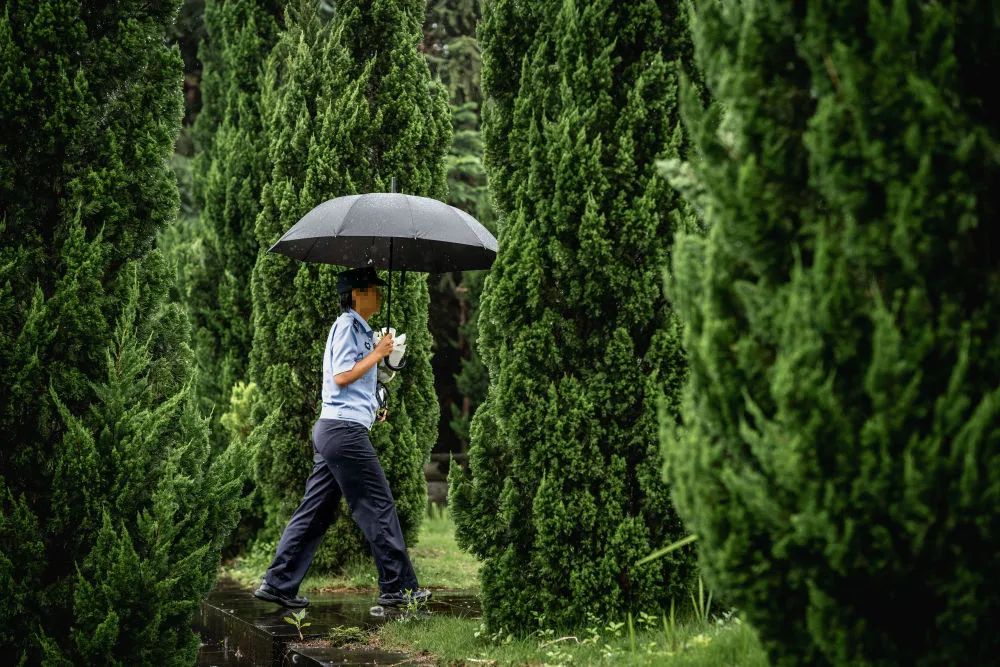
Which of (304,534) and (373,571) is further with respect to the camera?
(373,571)

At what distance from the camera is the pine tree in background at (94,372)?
13.8 ft

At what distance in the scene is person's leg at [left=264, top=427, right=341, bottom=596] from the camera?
612cm

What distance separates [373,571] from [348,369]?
2535mm

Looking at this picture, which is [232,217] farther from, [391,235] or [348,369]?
[391,235]

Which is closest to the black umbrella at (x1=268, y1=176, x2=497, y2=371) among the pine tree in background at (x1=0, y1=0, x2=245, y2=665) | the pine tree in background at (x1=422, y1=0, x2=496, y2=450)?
the pine tree in background at (x1=0, y1=0, x2=245, y2=665)

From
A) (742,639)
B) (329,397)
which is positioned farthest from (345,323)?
(742,639)

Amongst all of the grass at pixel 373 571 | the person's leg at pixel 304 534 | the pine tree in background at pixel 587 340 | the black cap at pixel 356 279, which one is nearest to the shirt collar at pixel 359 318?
the black cap at pixel 356 279

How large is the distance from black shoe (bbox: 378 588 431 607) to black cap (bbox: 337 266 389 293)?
6.29 ft

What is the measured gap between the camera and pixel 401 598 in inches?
235

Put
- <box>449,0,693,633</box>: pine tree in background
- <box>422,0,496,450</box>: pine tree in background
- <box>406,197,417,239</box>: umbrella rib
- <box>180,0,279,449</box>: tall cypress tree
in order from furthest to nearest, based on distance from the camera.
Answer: <box>422,0,496,450</box>: pine tree in background, <box>180,0,279,449</box>: tall cypress tree, <box>406,197,417,239</box>: umbrella rib, <box>449,0,693,633</box>: pine tree in background

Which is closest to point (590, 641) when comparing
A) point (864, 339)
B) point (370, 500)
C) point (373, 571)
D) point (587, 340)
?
point (587, 340)

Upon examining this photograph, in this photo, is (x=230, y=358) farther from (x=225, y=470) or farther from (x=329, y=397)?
(x=225, y=470)

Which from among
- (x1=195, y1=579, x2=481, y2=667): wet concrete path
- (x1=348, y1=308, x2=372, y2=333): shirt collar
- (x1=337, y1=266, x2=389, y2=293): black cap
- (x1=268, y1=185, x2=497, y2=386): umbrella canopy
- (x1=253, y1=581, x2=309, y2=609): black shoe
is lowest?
(x1=195, y1=579, x2=481, y2=667): wet concrete path

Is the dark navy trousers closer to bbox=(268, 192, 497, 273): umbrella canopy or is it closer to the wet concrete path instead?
the wet concrete path
